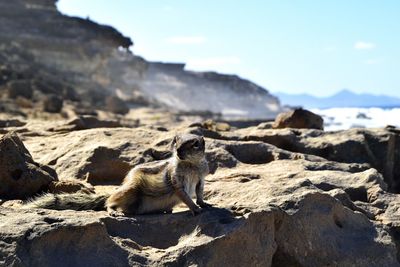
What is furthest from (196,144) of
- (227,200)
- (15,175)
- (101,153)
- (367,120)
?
(367,120)

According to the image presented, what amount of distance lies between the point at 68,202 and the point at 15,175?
706mm

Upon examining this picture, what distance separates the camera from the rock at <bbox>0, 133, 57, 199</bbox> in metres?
5.14

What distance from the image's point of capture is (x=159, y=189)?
464 cm

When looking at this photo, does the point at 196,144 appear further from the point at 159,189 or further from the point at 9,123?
the point at 9,123

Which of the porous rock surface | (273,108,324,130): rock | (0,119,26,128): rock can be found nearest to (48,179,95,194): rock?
the porous rock surface

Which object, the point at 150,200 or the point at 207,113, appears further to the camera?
Answer: the point at 207,113

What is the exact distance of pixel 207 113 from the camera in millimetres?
50688

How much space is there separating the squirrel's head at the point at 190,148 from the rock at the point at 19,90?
23.2 m

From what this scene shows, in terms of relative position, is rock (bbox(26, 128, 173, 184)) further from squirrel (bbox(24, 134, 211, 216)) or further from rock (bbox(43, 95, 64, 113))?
rock (bbox(43, 95, 64, 113))

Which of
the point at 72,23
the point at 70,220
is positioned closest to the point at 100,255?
the point at 70,220

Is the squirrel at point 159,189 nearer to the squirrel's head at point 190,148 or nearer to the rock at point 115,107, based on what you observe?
the squirrel's head at point 190,148

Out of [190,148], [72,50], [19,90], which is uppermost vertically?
[72,50]

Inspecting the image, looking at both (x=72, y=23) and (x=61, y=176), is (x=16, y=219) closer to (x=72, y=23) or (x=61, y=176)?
(x=61, y=176)

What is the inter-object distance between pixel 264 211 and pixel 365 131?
4.40 metres
